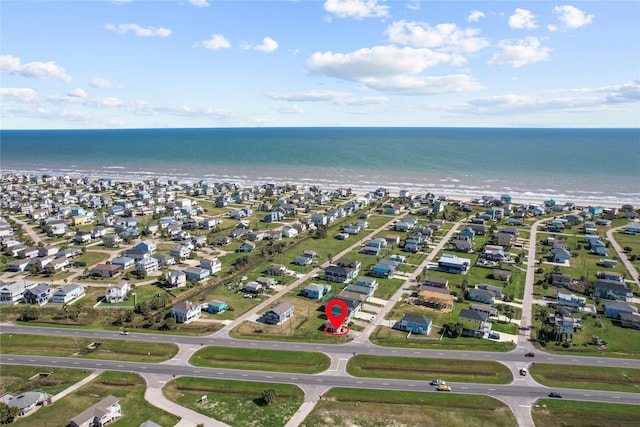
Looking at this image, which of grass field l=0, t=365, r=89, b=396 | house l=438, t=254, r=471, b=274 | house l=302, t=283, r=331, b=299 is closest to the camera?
grass field l=0, t=365, r=89, b=396

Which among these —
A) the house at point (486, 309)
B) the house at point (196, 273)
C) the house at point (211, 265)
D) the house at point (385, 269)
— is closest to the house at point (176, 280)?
the house at point (196, 273)

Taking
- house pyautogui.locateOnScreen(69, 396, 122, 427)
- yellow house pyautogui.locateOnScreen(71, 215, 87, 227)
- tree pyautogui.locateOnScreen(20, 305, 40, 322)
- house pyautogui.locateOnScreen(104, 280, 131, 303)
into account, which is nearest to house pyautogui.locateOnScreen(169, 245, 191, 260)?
house pyautogui.locateOnScreen(104, 280, 131, 303)

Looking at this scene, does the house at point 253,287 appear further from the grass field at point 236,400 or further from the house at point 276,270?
the grass field at point 236,400

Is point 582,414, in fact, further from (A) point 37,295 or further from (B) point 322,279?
(A) point 37,295

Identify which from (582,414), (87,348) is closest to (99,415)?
(87,348)

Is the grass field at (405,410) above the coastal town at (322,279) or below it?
below

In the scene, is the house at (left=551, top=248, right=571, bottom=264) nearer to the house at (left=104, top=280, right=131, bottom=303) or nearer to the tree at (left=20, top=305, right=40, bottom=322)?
the house at (left=104, top=280, right=131, bottom=303)

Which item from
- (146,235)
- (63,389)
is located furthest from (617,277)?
(146,235)
